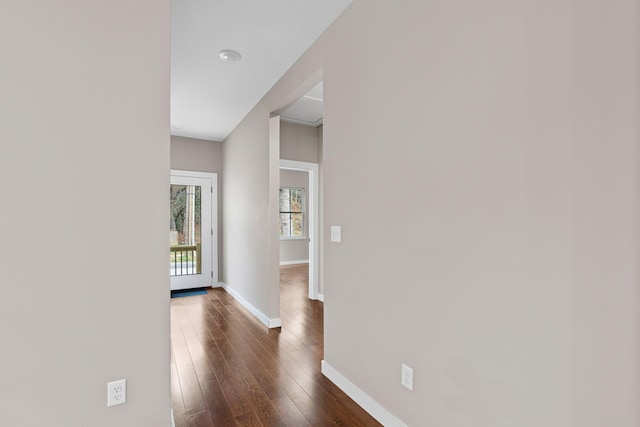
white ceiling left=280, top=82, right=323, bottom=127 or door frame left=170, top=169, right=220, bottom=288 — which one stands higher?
white ceiling left=280, top=82, right=323, bottom=127

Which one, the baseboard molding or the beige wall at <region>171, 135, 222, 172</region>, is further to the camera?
the beige wall at <region>171, 135, 222, 172</region>

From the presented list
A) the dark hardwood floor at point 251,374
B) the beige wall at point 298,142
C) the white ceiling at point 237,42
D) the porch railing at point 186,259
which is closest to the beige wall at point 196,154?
the porch railing at point 186,259

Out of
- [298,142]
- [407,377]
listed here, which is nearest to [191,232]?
[298,142]

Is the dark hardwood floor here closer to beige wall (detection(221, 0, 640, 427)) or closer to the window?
beige wall (detection(221, 0, 640, 427))

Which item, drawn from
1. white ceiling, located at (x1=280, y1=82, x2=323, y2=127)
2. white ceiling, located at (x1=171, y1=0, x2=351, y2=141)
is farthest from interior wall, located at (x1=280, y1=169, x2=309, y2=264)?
white ceiling, located at (x1=171, y1=0, x2=351, y2=141)

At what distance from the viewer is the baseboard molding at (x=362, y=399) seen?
6.01ft

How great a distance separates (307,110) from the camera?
4242mm

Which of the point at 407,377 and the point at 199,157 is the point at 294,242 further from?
the point at 407,377

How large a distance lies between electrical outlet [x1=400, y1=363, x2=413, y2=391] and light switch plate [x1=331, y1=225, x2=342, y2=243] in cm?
92

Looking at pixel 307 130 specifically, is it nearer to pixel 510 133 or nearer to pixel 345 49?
pixel 345 49

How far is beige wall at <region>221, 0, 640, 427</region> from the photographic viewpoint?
979 mm

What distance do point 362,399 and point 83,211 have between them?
6.36ft

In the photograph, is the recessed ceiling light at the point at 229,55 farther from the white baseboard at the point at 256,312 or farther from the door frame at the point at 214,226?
the door frame at the point at 214,226

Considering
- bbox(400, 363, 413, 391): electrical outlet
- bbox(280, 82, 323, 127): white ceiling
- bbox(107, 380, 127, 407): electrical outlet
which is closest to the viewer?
bbox(107, 380, 127, 407): electrical outlet
